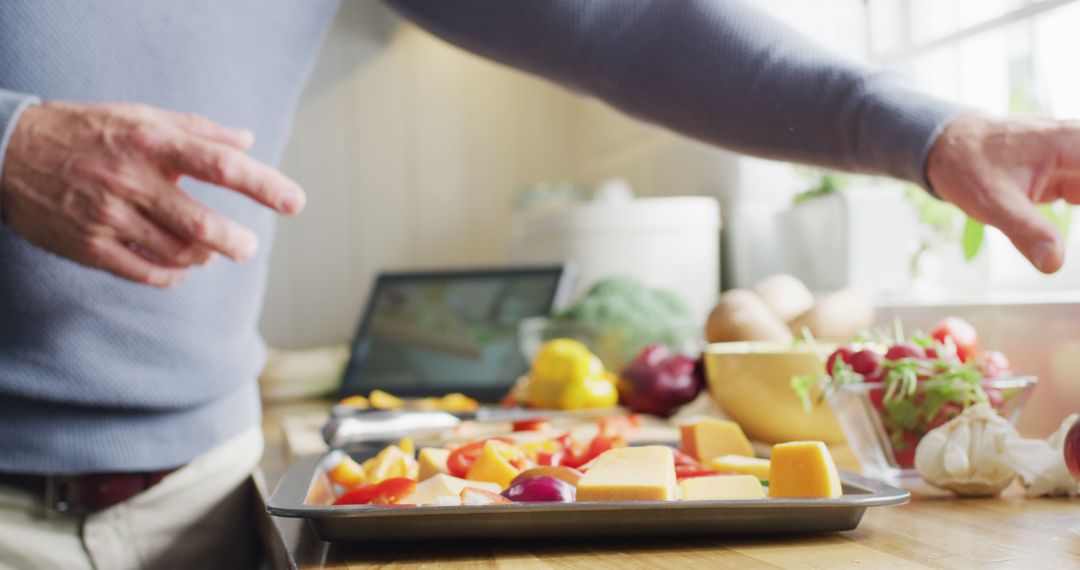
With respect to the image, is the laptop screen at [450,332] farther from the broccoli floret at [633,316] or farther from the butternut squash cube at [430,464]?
the butternut squash cube at [430,464]

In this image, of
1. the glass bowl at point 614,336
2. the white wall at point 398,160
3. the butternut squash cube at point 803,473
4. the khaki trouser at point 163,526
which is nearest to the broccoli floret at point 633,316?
the glass bowl at point 614,336

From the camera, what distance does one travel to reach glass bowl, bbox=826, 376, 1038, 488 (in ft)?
2.59

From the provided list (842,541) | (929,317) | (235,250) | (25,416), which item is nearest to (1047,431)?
(929,317)

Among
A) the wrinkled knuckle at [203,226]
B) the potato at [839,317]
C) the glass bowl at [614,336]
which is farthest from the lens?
the glass bowl at [614,336]

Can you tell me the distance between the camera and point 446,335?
201cm

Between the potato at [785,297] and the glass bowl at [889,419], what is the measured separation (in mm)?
480

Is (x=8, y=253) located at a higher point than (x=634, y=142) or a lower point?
lower

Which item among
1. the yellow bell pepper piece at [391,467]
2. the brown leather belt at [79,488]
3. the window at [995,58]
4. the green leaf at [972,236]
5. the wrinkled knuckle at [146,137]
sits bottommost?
the brown leather belt at [79,488]

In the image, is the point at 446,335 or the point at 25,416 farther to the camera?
the point at 446,335

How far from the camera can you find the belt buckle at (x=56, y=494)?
3.14 feet

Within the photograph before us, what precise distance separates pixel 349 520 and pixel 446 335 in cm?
144

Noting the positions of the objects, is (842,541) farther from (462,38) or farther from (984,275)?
(984,275)

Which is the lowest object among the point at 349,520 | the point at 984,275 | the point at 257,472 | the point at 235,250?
the point at 257,472

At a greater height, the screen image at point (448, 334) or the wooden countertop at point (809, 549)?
the wooden countertop at point (809, 549)
